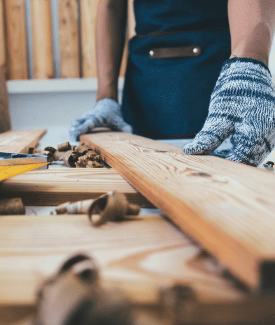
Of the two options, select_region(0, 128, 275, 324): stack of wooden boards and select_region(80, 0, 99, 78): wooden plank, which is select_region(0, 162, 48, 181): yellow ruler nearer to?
select_region(0, 128, 275, 324): stack of wooden boards

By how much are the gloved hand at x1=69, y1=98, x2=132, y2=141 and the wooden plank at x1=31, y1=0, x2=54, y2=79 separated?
5.17 ft

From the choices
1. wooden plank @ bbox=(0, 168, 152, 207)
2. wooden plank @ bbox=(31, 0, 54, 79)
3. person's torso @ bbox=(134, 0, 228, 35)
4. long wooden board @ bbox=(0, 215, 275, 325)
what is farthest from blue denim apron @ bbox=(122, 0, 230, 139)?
wooden plank @ bbox=(31, 0, 54, 79)

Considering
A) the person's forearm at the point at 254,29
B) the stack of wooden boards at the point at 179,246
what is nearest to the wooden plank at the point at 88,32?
the person's forearm at the point at 254,29

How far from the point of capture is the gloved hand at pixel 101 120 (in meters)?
1.63

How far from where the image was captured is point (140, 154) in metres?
0.91

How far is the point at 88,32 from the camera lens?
3156 mm

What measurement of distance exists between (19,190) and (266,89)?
0.72 meters

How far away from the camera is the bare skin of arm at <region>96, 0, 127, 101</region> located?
1970 millimetres

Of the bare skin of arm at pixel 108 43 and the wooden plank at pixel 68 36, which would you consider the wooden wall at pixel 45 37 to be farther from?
the bare skin of arm at pixel 108 43

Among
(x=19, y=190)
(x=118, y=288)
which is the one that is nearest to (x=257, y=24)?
(x=19, y=190)

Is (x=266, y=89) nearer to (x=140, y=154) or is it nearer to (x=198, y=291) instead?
(x=140, y=154)

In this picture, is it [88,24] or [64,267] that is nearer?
[64,267]

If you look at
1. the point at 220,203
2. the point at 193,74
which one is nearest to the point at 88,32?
the point at 193,74

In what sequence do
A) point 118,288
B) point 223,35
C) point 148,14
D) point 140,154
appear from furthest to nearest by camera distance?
point 148,14, point 223,35, point 140,154, point 118,288
